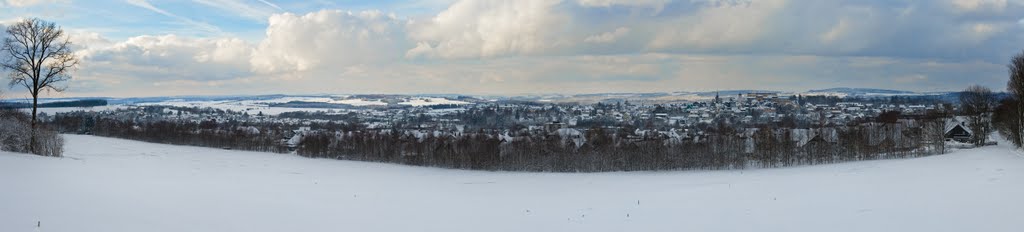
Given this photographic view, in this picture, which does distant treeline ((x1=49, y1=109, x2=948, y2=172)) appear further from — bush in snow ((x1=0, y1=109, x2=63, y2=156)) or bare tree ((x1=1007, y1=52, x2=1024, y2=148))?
bush in snow ((x1=0, y1=109, x2=63, y2=156))

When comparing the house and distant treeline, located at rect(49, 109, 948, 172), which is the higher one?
the house

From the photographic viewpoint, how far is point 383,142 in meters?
62.8

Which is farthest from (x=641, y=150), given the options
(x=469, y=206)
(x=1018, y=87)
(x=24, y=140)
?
(x=24, y=140)

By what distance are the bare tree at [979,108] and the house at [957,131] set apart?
1.28 meters

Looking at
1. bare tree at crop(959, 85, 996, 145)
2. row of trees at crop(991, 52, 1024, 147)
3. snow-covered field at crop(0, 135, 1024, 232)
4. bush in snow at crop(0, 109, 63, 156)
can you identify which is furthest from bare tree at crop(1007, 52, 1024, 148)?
bush in snow at crop(0, 109, 63, 156)

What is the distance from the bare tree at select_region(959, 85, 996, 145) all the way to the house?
1281 millimetres

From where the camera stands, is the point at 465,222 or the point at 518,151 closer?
the point at 465,222

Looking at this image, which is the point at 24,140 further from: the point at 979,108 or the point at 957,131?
the point at 957,131

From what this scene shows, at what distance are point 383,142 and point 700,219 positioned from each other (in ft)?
168

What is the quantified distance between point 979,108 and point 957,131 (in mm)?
7343

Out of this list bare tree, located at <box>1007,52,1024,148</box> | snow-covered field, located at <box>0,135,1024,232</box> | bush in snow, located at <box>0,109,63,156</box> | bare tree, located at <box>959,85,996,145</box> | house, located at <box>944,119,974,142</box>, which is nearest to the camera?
snow-covered field, located at <box>0,135,1024,232</box>

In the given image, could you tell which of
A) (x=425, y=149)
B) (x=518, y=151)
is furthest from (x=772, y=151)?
(x=425, y=149)

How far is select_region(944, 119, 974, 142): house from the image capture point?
5919 centimetres

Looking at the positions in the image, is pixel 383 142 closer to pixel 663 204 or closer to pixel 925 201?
pixel 663 204
